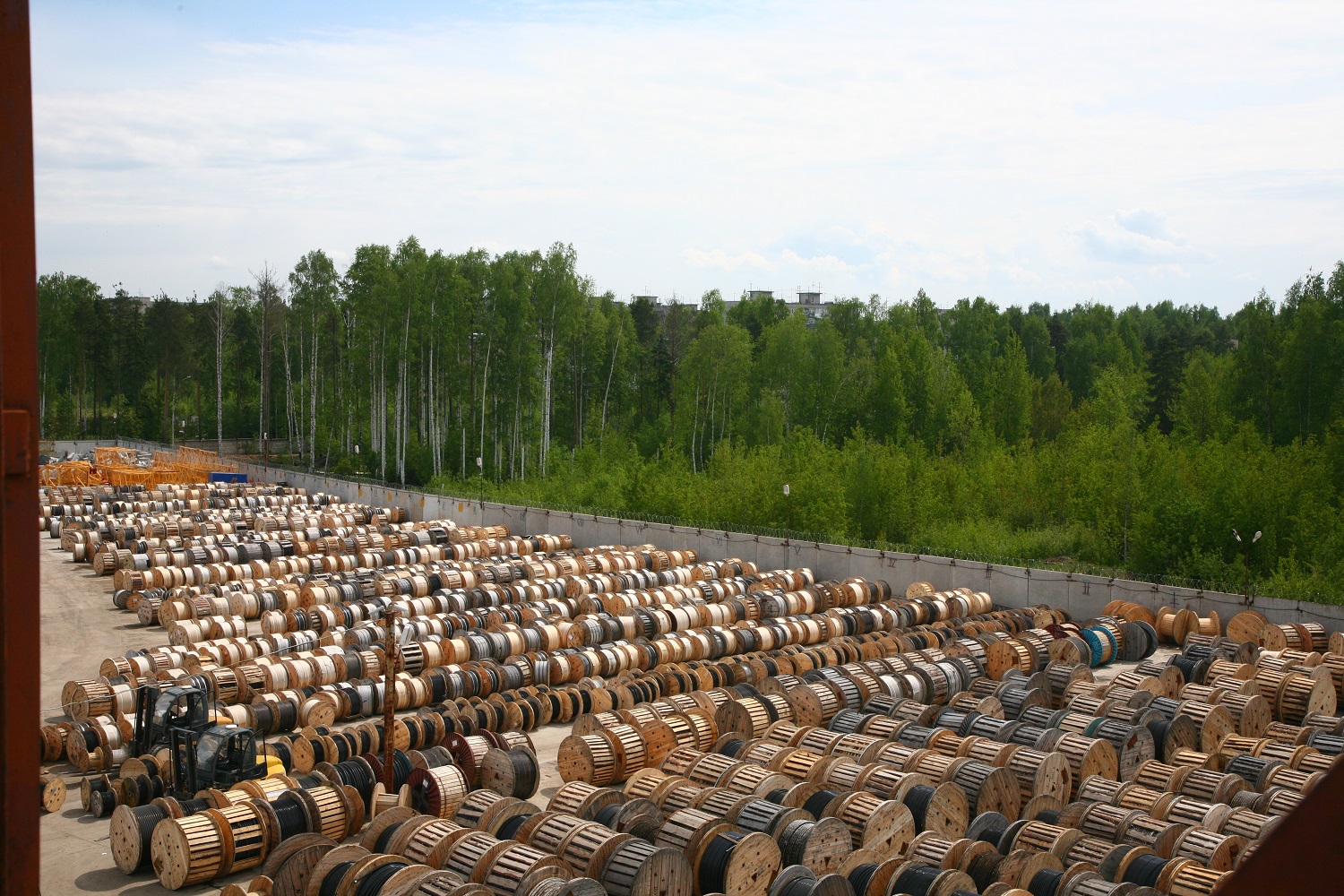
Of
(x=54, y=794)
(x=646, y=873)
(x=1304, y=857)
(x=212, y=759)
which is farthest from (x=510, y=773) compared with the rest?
(x=1304, y=857)

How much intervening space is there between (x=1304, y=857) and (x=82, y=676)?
24928 mm

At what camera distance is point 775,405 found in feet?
185

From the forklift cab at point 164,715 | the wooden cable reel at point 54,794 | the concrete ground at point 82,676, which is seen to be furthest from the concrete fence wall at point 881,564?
the wooden cable reel at point 54,794

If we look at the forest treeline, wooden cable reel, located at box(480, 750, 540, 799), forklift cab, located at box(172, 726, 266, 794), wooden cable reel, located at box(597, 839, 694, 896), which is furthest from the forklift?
the forest treeline

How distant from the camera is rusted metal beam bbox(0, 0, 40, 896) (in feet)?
5.32

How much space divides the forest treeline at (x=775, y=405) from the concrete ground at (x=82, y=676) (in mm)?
9874

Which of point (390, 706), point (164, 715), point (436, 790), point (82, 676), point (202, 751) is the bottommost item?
point (82, 676)

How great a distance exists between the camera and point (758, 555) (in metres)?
32.6

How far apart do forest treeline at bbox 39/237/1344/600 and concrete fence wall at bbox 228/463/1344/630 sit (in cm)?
364

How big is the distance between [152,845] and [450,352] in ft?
148

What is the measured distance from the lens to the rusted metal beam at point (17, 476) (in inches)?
63.8

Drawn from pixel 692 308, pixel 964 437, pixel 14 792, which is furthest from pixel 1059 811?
pixel 692 308

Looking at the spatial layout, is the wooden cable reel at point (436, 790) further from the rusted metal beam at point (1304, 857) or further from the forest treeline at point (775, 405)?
the forest treeline at point (775, 405)

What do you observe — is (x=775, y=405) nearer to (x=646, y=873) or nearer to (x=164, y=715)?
(x=164, y=715)
